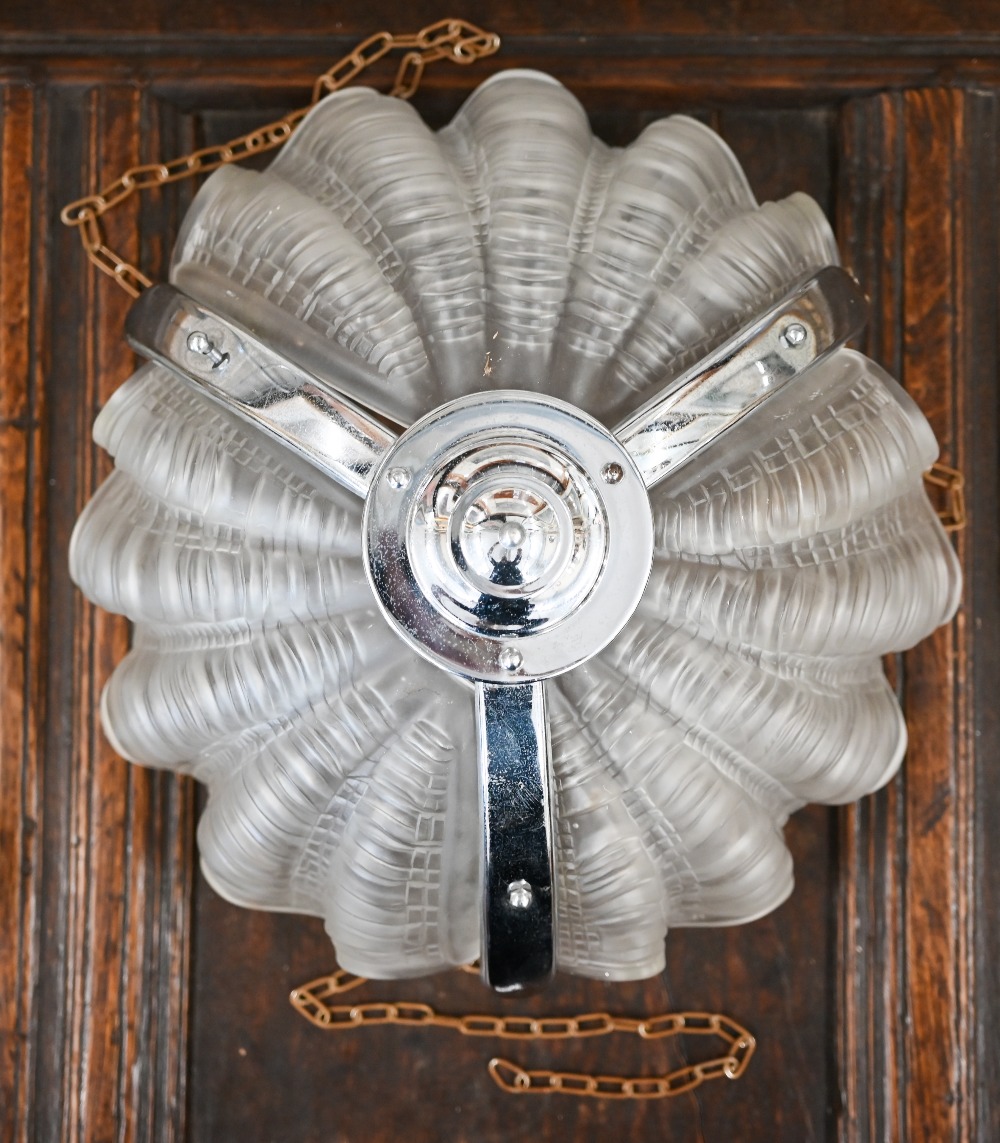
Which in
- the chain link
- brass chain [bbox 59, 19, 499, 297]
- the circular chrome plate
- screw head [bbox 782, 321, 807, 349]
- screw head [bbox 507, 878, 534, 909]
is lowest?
screw head [bbox 507, 878, 534, 909]

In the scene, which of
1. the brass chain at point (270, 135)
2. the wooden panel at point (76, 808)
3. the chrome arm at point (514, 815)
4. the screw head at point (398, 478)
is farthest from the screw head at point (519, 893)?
the brass chain at point (270, 135)

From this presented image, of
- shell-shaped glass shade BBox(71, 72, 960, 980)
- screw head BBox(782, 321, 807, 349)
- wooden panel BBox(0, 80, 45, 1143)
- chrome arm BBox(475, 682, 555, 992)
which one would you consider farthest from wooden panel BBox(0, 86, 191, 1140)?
screw head BBox(782, 321, 807, 349)

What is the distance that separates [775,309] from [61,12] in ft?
1.46

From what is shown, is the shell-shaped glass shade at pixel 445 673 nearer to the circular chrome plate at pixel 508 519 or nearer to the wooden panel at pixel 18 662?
the circular chrome plate at pixel 508 519

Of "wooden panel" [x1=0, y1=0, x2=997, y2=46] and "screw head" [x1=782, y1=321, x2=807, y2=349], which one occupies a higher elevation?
"wooden panel" [x1=0, y1=0, x2=997, y2=46]

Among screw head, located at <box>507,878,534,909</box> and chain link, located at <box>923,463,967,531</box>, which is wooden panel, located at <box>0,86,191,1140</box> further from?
chain link, located at <box>923,463,967,531</box>

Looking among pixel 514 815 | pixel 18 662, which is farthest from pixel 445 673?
pixel 18 662

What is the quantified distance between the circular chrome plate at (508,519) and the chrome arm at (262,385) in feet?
0.05

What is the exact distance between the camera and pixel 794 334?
17.1 inches

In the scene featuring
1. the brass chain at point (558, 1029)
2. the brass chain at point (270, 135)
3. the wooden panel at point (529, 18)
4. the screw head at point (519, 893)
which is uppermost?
the wooden panel at point (529, 18)

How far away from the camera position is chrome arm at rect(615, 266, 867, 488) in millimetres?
422

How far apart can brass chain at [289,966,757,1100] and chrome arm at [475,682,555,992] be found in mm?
214

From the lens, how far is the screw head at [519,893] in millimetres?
413

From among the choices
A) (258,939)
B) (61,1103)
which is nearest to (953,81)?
(258,939)
